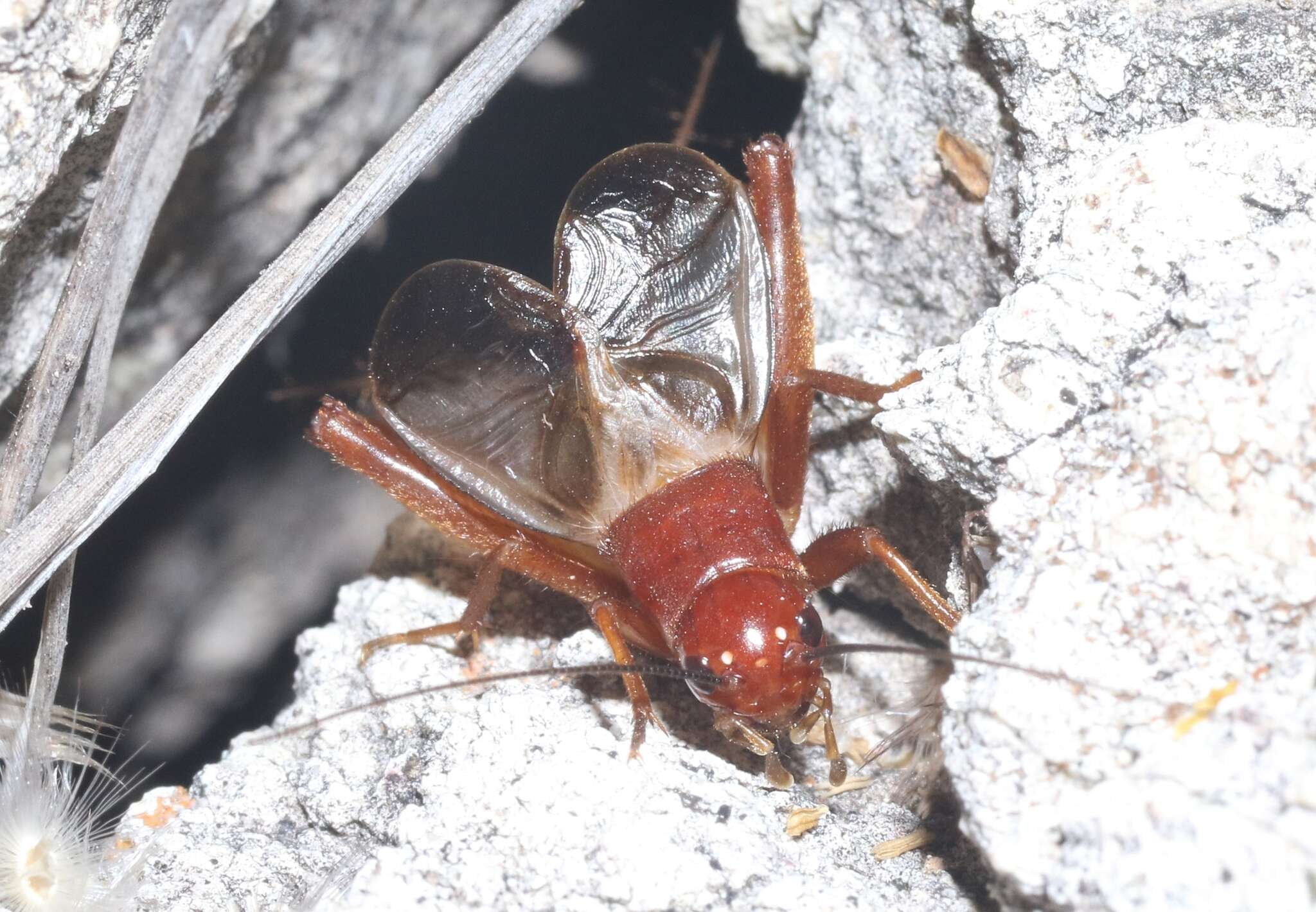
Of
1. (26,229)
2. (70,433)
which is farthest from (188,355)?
(70,433)

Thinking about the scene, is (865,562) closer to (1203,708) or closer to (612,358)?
(612,358)

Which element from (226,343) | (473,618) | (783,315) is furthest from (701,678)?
(226,343)

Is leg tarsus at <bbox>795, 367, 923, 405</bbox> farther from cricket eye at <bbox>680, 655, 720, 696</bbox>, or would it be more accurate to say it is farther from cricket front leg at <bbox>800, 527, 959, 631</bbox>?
cricket eye at <bbox>680, 655, 720, 696</bbox>

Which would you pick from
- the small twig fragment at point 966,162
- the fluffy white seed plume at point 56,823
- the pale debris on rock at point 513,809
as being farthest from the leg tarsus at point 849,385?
the fluffy white seed plume at point 56,823

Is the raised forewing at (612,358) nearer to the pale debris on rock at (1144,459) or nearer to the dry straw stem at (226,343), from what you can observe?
the dry straw stem at (226,343)

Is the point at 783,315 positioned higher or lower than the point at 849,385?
higher

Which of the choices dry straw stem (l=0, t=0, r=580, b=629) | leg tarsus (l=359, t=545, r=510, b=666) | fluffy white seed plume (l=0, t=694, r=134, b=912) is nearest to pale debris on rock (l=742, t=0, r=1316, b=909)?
leg tarsus (l=359, t=545, r=510, b=666)
